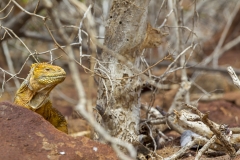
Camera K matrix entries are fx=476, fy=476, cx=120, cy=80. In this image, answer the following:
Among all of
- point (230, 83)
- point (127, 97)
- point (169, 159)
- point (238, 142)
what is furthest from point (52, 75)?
point (230, 83)

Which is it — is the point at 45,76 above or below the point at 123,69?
below

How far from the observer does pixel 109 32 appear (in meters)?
3.89

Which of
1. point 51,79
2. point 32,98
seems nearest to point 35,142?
point 51,79

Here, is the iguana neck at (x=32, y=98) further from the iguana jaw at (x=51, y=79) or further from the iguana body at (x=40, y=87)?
the iguana jaw at (x=51, y=79)

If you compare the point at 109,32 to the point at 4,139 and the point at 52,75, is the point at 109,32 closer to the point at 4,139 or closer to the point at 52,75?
the point at 52,75

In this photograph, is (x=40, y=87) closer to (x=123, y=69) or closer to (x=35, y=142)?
(x=123, y=69)

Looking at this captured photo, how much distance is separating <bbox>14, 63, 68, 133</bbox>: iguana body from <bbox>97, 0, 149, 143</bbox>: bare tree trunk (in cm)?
37

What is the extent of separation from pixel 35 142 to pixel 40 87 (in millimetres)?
850

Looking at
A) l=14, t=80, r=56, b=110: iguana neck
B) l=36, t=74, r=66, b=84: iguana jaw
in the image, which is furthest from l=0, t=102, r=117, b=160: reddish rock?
l=14, t=80, r=56, b=110: iguana neck

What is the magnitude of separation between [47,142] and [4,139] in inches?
11.0

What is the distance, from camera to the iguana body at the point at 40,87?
3.77 metres

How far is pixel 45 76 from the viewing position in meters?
3.79

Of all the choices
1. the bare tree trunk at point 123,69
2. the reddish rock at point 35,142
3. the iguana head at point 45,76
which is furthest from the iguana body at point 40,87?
the reddish rock at point 35,142

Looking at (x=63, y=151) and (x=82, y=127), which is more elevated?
(x=63, y=151)
